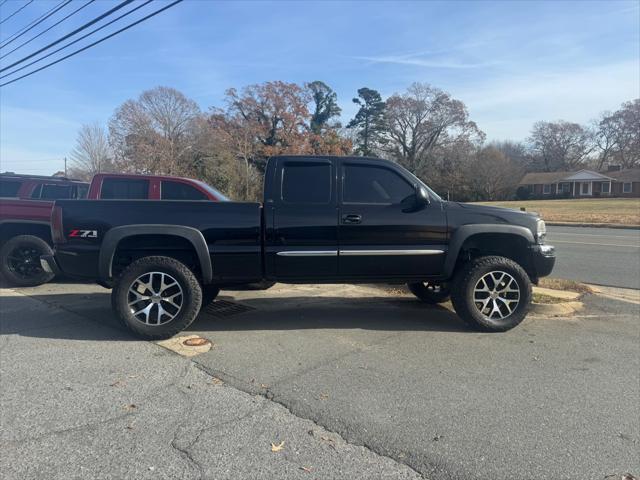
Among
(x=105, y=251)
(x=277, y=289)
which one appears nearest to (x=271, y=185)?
(x=105, y=251)

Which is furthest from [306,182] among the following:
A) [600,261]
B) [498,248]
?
[600,261]

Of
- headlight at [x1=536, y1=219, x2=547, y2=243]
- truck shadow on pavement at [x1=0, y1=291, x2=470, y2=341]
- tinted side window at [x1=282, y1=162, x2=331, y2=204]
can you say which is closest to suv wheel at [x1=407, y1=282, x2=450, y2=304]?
truck shadow on pavement at [x1=0, y1=291, x2=470, y2=341]

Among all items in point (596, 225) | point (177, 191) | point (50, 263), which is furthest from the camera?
point (596, 225)

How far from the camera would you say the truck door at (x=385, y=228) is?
5371 millimetres

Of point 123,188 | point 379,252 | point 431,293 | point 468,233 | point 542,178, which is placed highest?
point 542,178

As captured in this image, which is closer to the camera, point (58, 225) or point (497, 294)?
point (58, 225)

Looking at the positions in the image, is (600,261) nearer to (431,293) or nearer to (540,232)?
(431,293)

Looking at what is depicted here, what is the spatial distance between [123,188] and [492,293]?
20.2 ft

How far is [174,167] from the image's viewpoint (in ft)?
78.4

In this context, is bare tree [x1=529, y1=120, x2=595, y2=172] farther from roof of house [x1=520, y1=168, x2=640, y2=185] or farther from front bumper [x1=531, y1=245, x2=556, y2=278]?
front bumper [x1=531, y1=245, x2=556, y2=278]

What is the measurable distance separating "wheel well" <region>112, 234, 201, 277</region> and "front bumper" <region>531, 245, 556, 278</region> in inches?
150

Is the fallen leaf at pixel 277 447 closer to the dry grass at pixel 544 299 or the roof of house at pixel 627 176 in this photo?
the dry grass at pixel 544 299

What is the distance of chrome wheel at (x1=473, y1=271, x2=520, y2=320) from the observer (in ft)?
18.1

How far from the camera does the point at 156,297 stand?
17.2 feet
